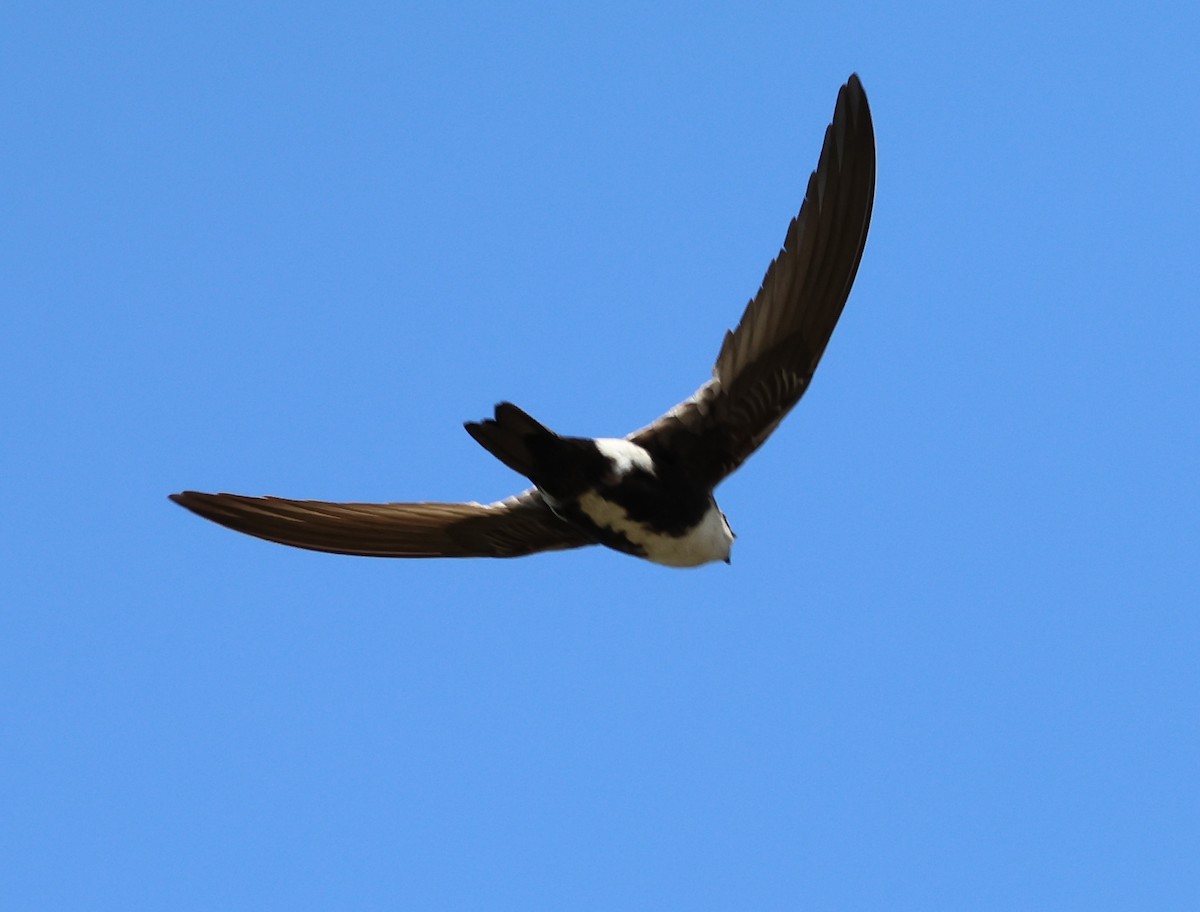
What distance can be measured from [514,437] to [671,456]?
865 mm

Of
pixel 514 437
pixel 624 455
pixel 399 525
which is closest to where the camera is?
pixel 514 437

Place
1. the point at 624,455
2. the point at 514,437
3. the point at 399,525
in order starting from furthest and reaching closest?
1. the point at 399,525
2. the point at 624,455
3. the point at 514,437

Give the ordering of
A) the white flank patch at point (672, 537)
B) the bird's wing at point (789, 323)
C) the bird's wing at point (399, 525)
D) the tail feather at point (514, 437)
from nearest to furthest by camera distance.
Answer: the tail feather at point (514, 437) < the bird's wing at point (789, 323) < the white flank patch at point (672, 537) < the bird's wing at point (399, 525)

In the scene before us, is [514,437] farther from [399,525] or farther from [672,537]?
[399,525]

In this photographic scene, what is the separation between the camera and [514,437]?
6.82 m

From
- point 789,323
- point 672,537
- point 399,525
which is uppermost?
point 789,323

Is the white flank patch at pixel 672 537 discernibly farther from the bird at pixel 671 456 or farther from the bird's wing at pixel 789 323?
the bird's wing at pixel 789 323

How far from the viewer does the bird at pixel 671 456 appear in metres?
7.00

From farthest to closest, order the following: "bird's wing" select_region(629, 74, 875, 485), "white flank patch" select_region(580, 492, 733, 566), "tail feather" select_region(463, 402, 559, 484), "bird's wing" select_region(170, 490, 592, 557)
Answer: "bird's wing" select_region(170, 490, 592, 557), "white flank patch" select_region(580, 492, 733, 566), "bird's wing" select_region(629, 74, 875, 485), "tail feather" select_region(463, 402, 559, 484)

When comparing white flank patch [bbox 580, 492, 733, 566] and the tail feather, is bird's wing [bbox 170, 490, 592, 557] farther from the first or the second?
the tail feather

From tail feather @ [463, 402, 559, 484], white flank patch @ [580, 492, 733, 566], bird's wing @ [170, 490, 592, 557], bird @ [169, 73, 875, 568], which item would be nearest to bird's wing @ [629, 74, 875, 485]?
bird @ [169, 73, 875, 568]

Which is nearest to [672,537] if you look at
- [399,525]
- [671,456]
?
[671,456]

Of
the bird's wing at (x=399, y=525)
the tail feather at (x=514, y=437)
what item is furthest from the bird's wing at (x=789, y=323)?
the bird's wing at (x=399, y=525)

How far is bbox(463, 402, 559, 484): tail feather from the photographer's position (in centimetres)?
670
